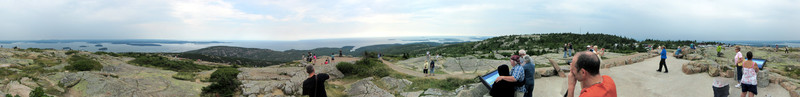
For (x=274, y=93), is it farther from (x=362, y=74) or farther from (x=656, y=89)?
(x=656, y=89)

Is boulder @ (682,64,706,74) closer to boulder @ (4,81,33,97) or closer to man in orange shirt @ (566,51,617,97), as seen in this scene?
man in orange shirt @ (566,51,617,97)

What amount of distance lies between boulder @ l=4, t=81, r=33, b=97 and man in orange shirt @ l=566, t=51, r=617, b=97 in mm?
12539

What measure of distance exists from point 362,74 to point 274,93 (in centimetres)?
724

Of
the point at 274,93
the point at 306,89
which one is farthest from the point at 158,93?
the point at 306,89

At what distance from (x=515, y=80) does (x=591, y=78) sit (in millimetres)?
3460

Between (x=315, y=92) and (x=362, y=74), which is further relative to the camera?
(x=362, y=74)

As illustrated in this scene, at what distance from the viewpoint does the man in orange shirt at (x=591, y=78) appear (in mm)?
2252

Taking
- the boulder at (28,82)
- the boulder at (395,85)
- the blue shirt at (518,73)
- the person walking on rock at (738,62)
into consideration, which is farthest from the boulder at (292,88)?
the person walking on rock at (738,62)

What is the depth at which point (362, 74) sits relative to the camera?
57.7 feet

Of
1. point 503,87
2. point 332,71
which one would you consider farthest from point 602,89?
point 332,71

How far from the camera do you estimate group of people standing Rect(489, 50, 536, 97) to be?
5.64 metres

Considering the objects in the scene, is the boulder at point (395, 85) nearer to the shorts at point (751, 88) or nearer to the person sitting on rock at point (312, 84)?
the person sitting on rock at point (312, 84)

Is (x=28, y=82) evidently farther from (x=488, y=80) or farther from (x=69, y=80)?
(x=488, y=80)

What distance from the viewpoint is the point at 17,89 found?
28.1ft
